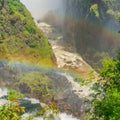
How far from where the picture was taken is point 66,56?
7069 cm

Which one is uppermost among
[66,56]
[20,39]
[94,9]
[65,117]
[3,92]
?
[94,9]

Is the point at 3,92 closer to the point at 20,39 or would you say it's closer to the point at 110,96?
the point at 20,39

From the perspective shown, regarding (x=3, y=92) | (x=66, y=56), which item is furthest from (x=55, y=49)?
(x=3, y=92)

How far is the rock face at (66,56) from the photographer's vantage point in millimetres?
67375

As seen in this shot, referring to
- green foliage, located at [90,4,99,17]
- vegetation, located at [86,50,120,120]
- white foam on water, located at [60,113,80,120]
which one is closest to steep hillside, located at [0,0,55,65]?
green foliage, located at [90,4,99,17]

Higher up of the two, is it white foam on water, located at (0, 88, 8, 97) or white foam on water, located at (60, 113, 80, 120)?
white foam on water, located at (0, 88, 8, 97)

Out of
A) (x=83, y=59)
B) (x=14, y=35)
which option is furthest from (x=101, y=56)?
(x=14, y=35)

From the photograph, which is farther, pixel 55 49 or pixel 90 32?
pixel 90 32

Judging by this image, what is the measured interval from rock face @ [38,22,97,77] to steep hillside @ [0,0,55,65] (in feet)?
8.57

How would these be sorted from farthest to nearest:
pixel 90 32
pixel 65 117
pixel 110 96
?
pixel 90 32 < pixel 65 117 < pixel 110 96

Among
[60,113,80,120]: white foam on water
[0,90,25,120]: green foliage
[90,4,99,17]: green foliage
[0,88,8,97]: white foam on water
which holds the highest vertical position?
[90,4,99,17]: green foliage

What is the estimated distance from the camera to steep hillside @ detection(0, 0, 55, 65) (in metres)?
64.4

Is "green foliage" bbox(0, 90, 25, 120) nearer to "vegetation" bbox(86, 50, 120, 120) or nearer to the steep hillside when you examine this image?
"vegetation" bbox(86, 50, 120, 120)

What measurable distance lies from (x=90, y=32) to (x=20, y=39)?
1713 cm
